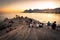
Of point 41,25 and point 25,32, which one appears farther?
point 41,25

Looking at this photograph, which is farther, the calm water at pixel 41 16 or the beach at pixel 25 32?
the calm water at pixel 41 16

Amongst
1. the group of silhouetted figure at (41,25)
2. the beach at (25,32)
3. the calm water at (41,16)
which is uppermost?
the calm water at (41,16)

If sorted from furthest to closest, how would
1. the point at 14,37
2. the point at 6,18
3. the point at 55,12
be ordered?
→ the point at 55,12 → the point at 6,18 → the point at 14,37

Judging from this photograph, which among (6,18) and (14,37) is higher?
(6,18)

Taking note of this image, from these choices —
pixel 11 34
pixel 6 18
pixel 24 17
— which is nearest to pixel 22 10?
pixel 24 17

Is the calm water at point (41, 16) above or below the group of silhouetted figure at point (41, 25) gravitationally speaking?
above

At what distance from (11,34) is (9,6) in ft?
1.93

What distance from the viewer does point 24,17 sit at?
8.71ft

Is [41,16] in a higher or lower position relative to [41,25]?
higher

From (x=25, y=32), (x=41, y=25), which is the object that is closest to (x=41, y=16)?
(x=41, y=25)

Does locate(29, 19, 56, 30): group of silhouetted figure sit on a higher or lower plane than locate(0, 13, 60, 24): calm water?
lower

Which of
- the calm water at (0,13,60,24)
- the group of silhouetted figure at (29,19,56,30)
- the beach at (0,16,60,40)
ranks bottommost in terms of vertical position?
the beach at (0,16,60,40)

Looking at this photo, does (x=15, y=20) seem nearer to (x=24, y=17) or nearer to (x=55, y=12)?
(x=24, y=17)

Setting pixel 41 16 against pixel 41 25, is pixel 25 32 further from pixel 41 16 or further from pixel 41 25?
pixel 41 16
